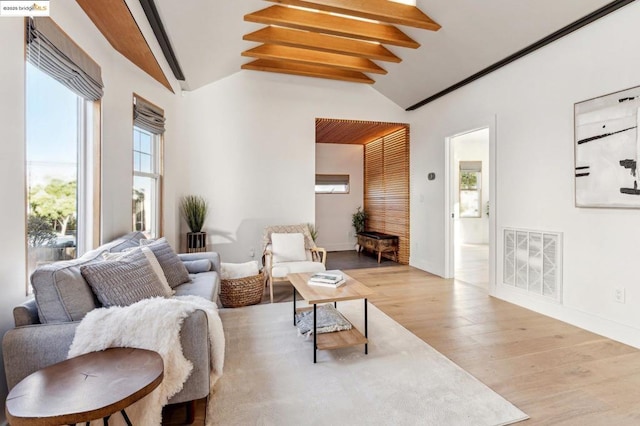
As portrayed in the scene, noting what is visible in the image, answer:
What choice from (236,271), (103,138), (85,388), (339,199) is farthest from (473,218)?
(85,388)

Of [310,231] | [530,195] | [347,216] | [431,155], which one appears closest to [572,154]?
[530,195]

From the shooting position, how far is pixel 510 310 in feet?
11.1

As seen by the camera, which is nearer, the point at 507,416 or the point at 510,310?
the point at 507,416

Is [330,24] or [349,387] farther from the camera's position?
[330,24]

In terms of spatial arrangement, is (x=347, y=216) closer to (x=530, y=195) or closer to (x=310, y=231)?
(x=310, y=231)

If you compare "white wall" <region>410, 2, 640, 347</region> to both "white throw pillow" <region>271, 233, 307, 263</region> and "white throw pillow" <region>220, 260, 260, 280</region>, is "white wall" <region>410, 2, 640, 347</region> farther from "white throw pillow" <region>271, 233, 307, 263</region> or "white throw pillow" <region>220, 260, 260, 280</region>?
"white throw pillow" <region>220, 260, 260, 280</region>

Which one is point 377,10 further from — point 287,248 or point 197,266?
point 197,266

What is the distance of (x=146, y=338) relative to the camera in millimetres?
1446

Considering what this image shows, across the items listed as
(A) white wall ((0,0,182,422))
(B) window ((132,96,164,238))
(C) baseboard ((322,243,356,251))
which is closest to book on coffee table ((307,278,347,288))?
(A) white wall ((0,0,182,422))

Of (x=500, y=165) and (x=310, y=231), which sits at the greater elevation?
(x=500, y=165)

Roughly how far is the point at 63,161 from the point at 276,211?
3.07 m

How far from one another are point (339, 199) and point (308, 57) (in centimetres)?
376

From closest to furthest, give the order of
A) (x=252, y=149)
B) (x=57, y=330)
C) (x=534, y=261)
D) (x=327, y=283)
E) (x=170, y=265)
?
1. (x=57, y=330)
2. (x=327, y=283)
3. (x=170, y=265)
4. (x=534, y=261)
5. (x=252, y=149)

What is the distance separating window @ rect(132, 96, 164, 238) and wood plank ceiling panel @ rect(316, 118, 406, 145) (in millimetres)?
2569
